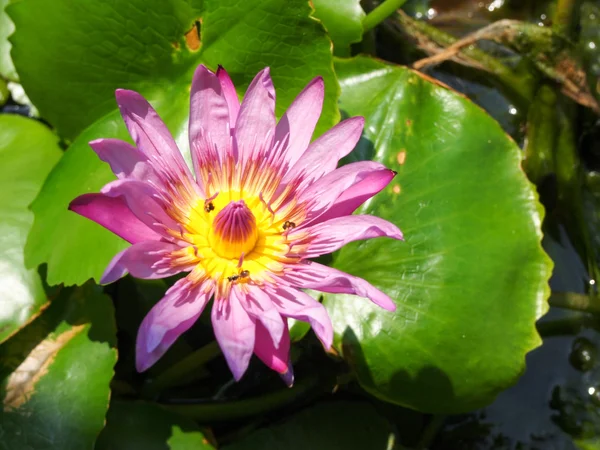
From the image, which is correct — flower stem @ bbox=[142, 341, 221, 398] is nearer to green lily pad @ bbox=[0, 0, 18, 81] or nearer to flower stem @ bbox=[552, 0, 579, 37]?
green lily pad @ bbox=[0, 0, 18, 81]

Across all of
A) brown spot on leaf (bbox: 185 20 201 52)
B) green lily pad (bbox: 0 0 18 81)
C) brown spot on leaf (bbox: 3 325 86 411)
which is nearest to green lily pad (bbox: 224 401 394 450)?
brown spot on leaf (bbox: 3 325 86 411)

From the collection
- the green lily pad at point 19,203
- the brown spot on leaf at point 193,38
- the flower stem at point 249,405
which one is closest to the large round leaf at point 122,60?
the brown spot on leaf at point 193,38

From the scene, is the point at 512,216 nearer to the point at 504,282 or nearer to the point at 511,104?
the point at 504,282

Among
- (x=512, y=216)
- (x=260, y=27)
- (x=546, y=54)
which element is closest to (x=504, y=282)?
(x=512, y=216)

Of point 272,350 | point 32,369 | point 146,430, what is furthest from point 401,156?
point 32,369

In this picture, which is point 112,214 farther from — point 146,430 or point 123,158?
point 146,430

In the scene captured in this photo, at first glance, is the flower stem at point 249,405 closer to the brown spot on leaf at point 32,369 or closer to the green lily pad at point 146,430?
the green lily pad at point 146,430
